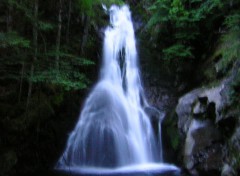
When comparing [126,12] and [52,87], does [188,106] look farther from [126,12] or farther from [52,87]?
[126,12]

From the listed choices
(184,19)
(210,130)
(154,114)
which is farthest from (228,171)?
(184,19)

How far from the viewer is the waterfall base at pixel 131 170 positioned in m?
8.29

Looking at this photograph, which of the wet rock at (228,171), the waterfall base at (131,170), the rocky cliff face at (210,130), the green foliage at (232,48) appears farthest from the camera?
the waterfall base at (131,170)

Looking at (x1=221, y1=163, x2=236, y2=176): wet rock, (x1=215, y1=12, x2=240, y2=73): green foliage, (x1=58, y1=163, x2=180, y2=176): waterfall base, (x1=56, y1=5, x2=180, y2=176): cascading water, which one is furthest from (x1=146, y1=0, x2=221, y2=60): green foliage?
(x1=221, y1=163, x2=236, y2=176): wet rock

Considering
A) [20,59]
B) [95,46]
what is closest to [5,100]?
[20,59]

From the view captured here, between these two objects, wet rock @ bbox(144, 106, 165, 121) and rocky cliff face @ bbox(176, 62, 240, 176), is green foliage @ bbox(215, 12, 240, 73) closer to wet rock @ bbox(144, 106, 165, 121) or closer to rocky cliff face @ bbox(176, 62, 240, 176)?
rocky cliff face @ bbox(176, 62, 240, 176)

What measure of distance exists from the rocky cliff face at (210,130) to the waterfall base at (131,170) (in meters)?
0.59

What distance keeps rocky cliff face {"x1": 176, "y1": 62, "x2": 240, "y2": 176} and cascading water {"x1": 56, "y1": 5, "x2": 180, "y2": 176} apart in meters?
1.47

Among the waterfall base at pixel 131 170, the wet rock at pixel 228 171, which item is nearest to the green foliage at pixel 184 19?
the waterfall base at pixel 131 170

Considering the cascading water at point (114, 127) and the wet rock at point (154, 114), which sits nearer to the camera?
the cascading water at point (114, 127)

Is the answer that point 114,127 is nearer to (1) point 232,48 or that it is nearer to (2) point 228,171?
(2) point 228,171

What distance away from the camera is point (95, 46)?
1312 centimetres

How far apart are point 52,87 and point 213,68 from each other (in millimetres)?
5542

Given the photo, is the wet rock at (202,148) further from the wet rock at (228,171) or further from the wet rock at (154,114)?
the wet rock at (154,114)
